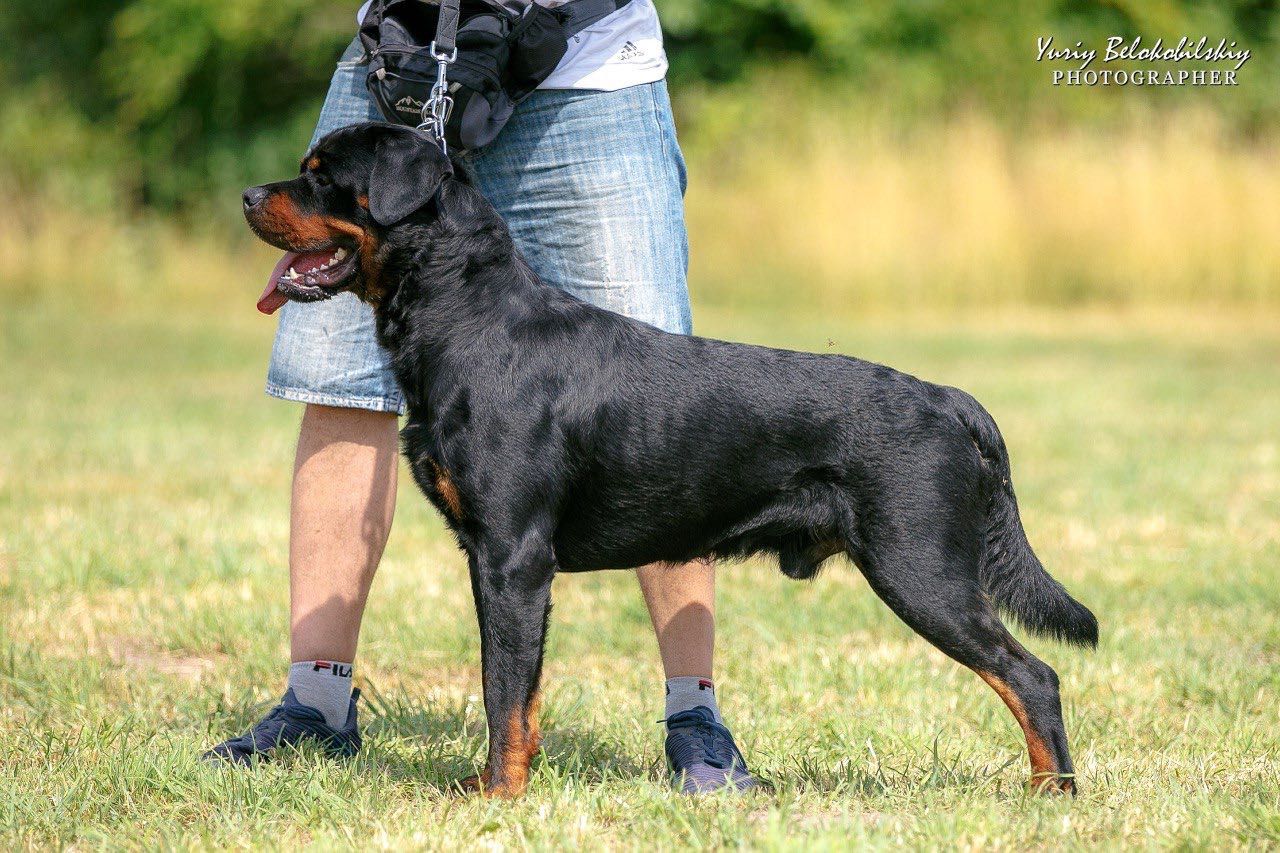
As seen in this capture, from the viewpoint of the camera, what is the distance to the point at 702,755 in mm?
3340

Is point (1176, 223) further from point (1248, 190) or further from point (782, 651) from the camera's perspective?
point (782, 651)

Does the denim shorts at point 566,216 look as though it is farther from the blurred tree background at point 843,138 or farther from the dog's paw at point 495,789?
the blurred tree background at point 843,138

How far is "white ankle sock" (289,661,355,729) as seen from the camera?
358cm

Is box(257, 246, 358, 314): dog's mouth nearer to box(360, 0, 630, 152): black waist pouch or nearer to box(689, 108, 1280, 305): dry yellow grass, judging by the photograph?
box(360, 0, 630, 152): black waist pouch

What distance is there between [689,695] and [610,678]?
85 cm

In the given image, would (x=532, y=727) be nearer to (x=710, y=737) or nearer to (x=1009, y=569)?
(x=710, y=737)

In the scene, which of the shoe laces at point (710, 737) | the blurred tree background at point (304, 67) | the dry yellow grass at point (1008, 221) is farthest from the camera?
the blurred tree background at point (304, 67)

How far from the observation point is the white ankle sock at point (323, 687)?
3.58 m

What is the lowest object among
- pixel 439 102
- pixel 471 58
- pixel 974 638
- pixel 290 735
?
pixel 290 735

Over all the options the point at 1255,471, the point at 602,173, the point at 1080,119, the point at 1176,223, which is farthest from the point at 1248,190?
the point at 602,173

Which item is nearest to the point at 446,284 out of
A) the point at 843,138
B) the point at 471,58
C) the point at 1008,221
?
the point at 471,58

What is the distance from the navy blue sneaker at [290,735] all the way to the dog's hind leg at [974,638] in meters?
1.37

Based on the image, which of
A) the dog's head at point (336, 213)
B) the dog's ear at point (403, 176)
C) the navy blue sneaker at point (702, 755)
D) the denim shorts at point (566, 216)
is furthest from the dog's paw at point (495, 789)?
the dog's ear at point (403, 176)

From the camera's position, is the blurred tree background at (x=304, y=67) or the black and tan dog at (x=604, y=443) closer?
the black and tan dog at (x=604, y=443)
